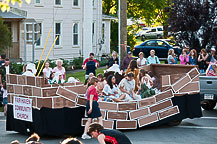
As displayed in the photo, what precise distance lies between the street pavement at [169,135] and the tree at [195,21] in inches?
447

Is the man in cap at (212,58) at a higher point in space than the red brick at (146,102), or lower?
higher

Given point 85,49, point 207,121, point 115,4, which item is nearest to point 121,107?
point 207,121

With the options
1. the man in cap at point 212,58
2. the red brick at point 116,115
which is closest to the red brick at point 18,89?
the red brick at point 116,115

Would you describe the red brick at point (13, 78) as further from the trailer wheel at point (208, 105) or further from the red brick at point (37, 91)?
the trailer wheel at point (208, 105)

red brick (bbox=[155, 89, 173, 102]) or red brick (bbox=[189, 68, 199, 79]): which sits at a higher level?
red brick (bbox=[189, 68, 199, 79])

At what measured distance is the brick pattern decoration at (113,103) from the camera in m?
13.7

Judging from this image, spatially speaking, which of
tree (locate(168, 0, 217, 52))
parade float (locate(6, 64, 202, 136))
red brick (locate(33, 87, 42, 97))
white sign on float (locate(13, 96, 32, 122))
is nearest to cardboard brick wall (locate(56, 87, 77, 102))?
parade float (locate(6, 64, 202, 136))

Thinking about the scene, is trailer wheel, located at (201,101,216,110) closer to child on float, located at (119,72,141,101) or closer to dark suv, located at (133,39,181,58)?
child on float, located at (119,72,141,101)

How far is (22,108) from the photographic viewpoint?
1427 centimetres

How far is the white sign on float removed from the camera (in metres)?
14.0

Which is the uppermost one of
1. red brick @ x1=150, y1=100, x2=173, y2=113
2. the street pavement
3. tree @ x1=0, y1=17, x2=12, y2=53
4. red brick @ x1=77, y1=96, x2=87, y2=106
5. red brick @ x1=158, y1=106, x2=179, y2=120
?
tree @ x1=0, y1=17, x2=12, y2=53

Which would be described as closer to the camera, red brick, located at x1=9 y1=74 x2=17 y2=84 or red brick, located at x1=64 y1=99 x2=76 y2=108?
red brick, located at x1=64 y1=99 x2=76 y2=108

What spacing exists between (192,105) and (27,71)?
4864 mm

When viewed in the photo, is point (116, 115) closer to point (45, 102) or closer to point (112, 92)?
point (112, 92)
